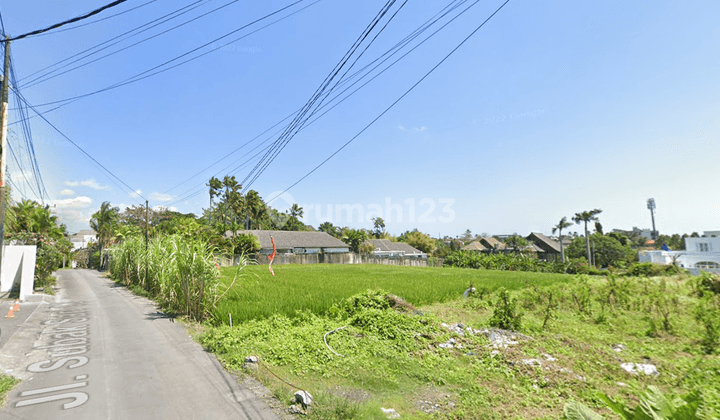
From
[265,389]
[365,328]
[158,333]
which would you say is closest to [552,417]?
[265,389]

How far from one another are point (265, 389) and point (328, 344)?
2.19m

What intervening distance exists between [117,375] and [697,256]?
54.3 metres

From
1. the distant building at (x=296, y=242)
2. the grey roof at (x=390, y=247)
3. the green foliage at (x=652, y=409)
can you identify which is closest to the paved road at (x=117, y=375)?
the green foliage at (x=652, y=409)

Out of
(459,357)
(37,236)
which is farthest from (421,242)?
(459,357)

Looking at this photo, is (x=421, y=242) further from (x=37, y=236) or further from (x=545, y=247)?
(x=37, y=236)

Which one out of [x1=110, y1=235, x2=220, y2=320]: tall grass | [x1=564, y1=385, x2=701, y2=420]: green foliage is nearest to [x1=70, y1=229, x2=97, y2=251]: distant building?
[x1=110, y1=235, x2=220, y2=320]: tall grass

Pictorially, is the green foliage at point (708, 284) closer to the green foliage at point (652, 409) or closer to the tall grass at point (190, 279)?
the green foliage at point (652, 409)

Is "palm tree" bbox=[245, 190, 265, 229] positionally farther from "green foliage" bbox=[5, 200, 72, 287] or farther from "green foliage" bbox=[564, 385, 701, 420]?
"green foliage" bbox=[564, 385, 701, 420]

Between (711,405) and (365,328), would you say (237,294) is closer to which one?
(365,328)

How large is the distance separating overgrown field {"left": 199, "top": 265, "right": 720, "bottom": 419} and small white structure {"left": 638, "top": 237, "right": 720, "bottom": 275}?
3868 cm

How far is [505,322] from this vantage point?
27.9 feet

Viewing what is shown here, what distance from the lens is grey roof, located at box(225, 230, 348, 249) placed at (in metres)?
43.2

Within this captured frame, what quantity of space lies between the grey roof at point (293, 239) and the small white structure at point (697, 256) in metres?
40.1

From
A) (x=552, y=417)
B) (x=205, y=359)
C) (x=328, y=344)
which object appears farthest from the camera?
(x=328, y=344)
